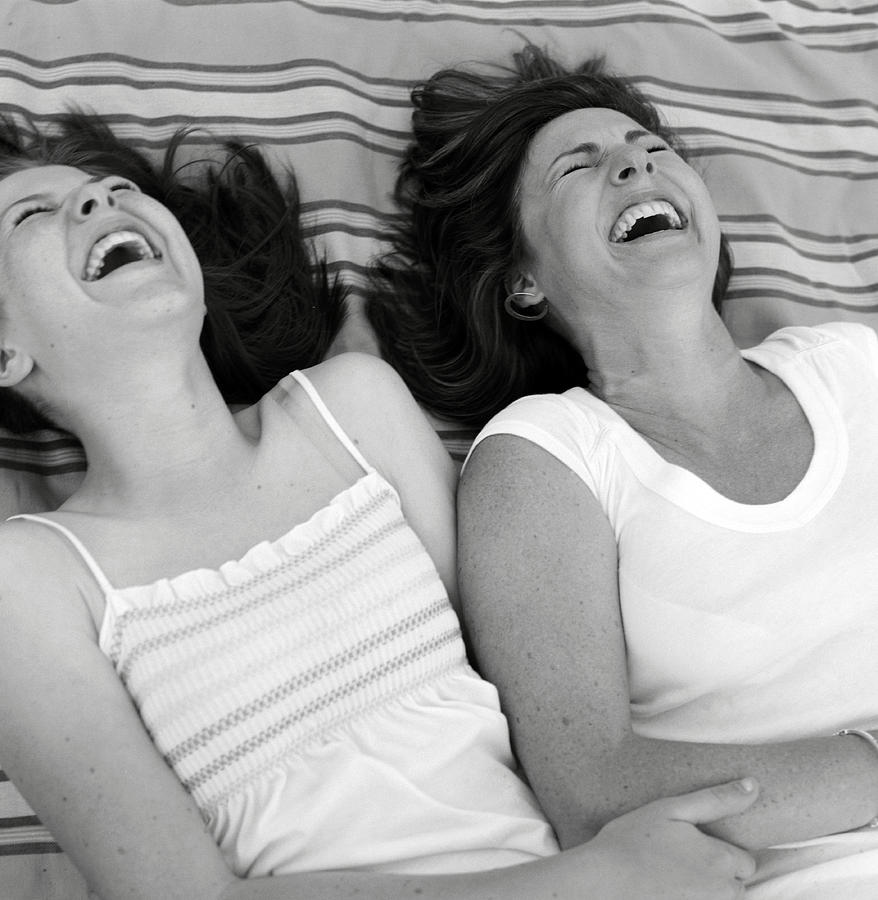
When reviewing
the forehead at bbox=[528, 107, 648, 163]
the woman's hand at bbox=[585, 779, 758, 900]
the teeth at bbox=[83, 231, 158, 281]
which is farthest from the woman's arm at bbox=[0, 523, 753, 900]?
the forehead at bbox=[528, 107, 648, 163]

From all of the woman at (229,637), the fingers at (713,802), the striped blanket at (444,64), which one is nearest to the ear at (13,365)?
the woman at (229,637)

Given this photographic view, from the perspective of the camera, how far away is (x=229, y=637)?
1.51 m

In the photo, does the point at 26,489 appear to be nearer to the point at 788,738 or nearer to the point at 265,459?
the point at 265,459

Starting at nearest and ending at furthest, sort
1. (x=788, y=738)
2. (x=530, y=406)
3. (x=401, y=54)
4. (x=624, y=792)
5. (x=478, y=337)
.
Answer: (x=624, y=792)
(x=788, y=738)
(x=530, y=406)
(x=478, y=337)
(x=401, y=54)

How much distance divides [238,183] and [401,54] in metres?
0.50

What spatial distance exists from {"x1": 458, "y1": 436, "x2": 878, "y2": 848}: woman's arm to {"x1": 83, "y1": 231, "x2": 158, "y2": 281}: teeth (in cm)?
62

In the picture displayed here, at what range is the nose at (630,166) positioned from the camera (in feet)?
6.07

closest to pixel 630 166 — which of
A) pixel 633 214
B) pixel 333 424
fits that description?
pixel 633 214

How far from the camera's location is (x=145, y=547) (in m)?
1.57

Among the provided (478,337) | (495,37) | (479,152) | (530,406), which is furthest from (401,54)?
(530,406)

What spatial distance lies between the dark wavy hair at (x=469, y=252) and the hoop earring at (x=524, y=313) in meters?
0.03

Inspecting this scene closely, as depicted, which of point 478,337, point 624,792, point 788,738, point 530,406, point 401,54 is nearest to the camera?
point 624,792

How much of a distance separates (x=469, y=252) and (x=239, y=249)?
0.43 metres

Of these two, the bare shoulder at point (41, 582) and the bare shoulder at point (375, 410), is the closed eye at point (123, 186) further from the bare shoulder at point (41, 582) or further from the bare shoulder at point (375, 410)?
the bare shoulder at point (41, 582)
